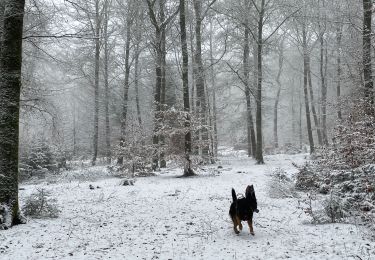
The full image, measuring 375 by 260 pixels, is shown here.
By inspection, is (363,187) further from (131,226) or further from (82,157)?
(82,157)

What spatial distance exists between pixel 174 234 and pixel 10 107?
4.50 m

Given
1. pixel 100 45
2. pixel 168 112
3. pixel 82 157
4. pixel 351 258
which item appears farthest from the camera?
pixel 82 157

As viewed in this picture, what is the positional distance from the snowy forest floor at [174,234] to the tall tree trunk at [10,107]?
72cm

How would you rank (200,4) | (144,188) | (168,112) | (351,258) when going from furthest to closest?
(200,4)
(168,112)
(144,188)
(351,258)

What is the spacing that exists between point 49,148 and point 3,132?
540 inches

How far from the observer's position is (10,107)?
Result: 750 cm

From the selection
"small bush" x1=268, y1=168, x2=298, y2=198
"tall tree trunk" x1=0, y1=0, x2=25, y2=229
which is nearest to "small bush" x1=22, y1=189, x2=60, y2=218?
"tall tree trunk" x1=0, y1=0, x2=25, y2=229

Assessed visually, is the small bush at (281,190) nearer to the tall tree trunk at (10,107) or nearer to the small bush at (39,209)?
the small bush at (39,209)

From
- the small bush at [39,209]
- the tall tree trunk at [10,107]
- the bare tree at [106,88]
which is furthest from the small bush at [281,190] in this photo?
the bare tree at [106,88]

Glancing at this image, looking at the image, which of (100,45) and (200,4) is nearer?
(200,4)

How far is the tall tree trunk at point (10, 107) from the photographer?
291 inches

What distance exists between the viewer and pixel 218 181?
45.6ft

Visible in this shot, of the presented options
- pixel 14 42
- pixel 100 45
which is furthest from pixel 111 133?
pixel 14 42

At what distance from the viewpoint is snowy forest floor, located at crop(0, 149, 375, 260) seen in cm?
587
